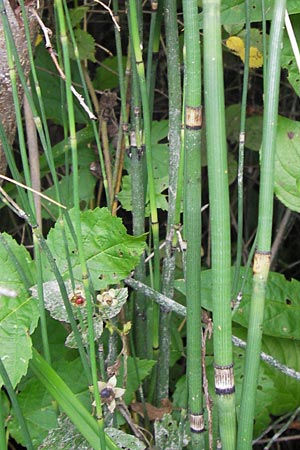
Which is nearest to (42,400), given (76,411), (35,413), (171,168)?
(35,413)

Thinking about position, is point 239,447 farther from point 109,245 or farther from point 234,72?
point 234,72

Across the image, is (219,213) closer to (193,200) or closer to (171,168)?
(193,200)

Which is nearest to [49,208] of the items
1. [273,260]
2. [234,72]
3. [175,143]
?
[175,143]

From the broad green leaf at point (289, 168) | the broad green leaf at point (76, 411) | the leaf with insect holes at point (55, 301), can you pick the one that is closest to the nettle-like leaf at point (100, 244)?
the leaf with insect holes at point (55, 301)

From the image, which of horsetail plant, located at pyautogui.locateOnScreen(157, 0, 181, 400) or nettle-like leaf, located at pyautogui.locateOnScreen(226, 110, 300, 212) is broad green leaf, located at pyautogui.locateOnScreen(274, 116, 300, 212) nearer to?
nettle-like leaf, located at pyautogui.locateOnScreen(226, 110, 300, 212)

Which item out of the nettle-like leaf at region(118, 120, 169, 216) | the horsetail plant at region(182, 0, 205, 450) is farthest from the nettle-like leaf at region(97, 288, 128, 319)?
the nettle-like leaf at region(118, 120, 169, 216)
